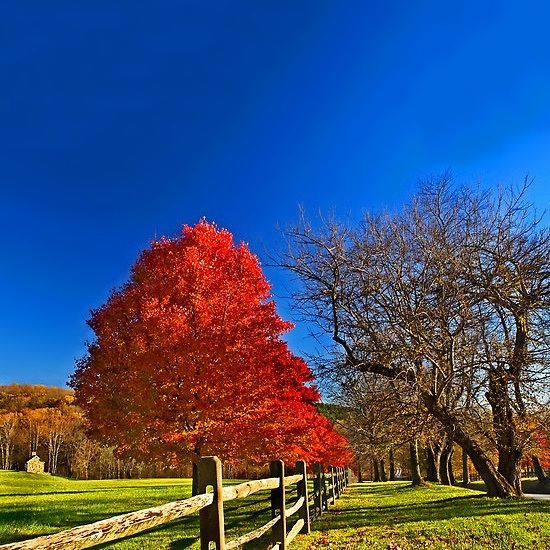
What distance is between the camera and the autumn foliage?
46.2 ft

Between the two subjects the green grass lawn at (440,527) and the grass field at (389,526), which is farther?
the grass field at (389,526)

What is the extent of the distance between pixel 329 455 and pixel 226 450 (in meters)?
20.8

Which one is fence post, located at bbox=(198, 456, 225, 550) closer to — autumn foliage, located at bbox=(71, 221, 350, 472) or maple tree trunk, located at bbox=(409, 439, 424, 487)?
autumn foliage, located at bbox=(71, 221, 350, 472)

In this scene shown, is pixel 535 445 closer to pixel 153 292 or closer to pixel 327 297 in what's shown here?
pixel 327 297

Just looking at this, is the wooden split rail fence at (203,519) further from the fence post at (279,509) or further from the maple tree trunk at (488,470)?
the maple tree trunk at (488,470)

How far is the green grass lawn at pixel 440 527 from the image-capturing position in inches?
342

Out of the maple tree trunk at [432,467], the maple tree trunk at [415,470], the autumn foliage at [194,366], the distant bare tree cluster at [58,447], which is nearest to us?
the autumn foliage at [194,366]

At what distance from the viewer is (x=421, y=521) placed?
1193 centimetres

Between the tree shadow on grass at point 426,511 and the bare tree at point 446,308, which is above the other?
the bare tree at point 446,308

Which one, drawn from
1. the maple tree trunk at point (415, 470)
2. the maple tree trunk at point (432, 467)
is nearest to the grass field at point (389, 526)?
the maple tree trunk at point (415, 470)

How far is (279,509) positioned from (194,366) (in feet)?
22.9

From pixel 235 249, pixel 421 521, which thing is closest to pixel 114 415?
pixel 235 249

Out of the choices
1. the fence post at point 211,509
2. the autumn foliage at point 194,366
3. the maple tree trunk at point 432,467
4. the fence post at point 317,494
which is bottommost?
the maple tree trunk at point 432,467

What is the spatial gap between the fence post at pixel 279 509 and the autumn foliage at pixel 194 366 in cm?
629
